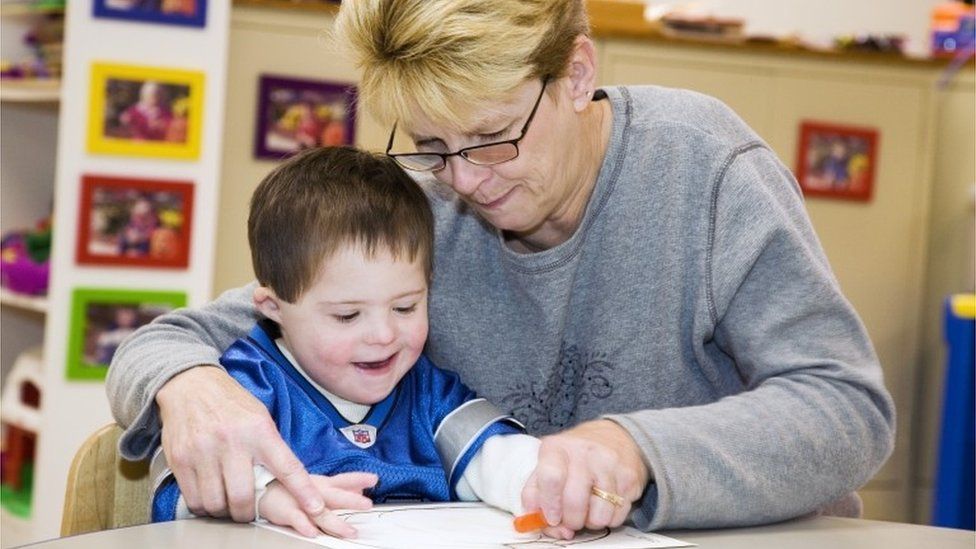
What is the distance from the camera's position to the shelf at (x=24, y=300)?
10.5ft

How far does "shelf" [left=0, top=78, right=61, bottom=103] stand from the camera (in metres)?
3.16

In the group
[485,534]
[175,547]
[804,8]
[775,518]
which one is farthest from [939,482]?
[175,547]

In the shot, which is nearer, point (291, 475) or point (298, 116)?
point (291, 475)

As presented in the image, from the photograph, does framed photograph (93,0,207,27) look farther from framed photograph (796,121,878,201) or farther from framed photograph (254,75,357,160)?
framed photograph (796,121,878,201)

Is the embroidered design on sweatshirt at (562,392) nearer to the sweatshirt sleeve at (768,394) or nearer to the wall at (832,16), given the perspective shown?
the sweatshirt sleeve at (768,394)

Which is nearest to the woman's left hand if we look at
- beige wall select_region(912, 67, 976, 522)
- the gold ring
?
the gold ring

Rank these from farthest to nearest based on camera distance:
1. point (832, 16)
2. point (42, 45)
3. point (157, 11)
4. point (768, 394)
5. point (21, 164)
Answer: point (832, 16) → point (21, 164) → point (42, 45) → point (157, 11) → point (768, 394)

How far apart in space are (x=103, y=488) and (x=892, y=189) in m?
3.12

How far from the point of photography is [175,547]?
108cm

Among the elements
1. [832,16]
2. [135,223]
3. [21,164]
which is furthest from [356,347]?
[832,16]

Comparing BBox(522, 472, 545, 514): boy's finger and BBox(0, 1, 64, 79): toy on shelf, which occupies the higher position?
BBox(0, 1, 64, 79): toy on shelf

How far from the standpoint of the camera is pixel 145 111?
3.12m

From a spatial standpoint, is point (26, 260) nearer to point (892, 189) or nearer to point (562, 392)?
point (562, 392)

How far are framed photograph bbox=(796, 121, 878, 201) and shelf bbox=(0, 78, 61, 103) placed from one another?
2065 millimetres
